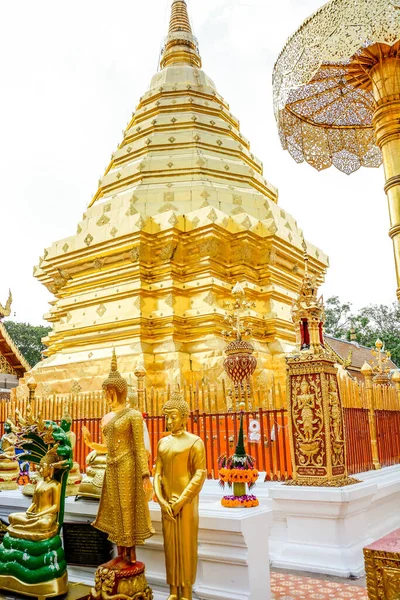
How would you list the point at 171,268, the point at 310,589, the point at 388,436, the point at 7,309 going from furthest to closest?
the point at 7,309
the point at 171,268
the point at 388,436
the point at 310,589

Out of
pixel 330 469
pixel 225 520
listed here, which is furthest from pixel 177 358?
pixel 225 520

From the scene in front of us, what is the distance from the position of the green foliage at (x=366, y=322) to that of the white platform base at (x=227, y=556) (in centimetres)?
2883

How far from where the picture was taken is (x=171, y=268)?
35.9 ft

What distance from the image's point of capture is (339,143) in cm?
954

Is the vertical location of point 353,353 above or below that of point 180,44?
below

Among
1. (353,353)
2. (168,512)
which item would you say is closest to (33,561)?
(168,512)

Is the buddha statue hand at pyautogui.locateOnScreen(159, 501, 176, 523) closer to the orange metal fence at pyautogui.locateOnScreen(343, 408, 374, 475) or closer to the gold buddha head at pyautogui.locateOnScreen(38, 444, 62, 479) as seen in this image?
the gold buddha head at pyautogui.locateOnScreen(38, 444, 62, 479)

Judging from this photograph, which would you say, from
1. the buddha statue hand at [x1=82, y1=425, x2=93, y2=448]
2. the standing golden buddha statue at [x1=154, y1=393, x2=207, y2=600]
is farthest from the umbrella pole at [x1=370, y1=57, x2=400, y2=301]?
the buddha statue hand at [x1=82, y1=425, x2=93, y2=448]

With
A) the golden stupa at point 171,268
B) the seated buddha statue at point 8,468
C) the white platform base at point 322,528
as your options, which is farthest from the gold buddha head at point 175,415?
the golden stupa at point 171,268

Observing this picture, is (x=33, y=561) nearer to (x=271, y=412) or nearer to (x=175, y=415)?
(x=175, y=415)

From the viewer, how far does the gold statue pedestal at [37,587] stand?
3.62 meters

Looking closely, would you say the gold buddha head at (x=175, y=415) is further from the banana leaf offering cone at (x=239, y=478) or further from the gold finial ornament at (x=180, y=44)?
the gold finial ornament at (x=180, y=44)

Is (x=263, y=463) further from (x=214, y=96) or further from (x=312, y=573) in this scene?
(x=214, y=96)

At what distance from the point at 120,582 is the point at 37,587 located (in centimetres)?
70
